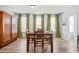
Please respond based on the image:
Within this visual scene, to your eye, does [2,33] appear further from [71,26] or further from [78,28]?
[71,26]

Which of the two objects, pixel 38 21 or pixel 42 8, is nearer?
pixel 42 8

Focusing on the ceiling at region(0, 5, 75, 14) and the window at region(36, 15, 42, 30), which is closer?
the ceiling at region(0, 5, 75, 14)

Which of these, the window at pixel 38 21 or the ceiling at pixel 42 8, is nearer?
the ceiling at pixel 42 8

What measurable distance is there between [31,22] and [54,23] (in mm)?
2289

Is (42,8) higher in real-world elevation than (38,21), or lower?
higher

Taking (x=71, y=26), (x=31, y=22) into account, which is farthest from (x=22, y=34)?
(x=71, y=26)

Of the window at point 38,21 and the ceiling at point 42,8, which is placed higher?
the ceiling at point 42,8

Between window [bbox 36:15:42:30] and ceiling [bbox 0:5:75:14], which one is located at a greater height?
ceiling [bbox 0:5:75:14]
